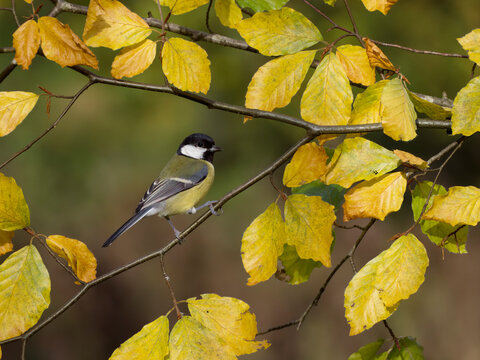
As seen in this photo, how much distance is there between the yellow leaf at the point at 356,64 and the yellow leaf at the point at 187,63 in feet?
0.89

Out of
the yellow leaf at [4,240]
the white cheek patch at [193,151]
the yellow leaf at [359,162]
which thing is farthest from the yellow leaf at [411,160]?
the white cheek patch at [193,151]

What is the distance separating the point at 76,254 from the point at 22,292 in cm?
11

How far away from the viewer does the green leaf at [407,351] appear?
43.7 inches

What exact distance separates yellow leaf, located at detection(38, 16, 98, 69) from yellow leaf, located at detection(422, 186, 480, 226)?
2.01 ft

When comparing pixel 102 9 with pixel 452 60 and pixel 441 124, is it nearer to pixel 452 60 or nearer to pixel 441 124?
pixel 441 124

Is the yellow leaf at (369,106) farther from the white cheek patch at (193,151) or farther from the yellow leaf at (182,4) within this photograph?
the white cheek patch at (193,151)

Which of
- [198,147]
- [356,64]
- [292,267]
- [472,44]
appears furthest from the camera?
[198,147]

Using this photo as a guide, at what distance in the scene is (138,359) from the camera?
938mm

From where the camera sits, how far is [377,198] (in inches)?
37.9

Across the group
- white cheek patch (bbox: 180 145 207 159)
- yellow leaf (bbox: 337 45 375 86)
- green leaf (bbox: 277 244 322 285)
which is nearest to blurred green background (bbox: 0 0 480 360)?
white cheek patch (bbox: 180 145 207 159)

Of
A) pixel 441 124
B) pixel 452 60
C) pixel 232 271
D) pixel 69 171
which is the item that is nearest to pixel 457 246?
pixel 441 124

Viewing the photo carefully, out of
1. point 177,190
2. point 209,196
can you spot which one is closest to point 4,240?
point 177,190

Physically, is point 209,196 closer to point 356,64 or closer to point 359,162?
point 356,64

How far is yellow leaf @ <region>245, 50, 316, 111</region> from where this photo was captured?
1.06m
